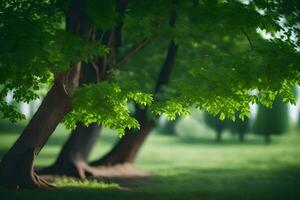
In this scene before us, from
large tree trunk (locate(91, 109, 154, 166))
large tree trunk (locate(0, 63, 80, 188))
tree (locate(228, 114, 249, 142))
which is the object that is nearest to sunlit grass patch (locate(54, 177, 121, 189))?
large tree trunk (locate(0, 63, 80, 188))

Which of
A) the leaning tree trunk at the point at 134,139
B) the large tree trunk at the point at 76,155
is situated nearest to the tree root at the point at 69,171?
the large tree trunk at the point at 76,155

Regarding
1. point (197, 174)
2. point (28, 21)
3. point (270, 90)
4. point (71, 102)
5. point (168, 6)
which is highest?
point (168, 6)

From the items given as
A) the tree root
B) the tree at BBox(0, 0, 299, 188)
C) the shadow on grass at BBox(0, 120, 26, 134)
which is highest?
the tree at BBox(0, 0, 299, 188)

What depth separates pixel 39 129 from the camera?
14.5 meters

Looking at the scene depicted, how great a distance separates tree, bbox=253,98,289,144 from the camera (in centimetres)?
5000

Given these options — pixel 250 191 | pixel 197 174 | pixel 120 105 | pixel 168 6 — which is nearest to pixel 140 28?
pixel 168 6

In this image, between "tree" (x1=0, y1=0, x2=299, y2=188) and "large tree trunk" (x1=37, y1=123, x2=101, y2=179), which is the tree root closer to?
"large tree trunk" (x1=37, y1=123, x2=101, y2=179)

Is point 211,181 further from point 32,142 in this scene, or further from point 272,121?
point 272,121

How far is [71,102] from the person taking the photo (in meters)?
14.3

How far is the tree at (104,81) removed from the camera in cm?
1216

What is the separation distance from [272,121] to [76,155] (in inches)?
1329

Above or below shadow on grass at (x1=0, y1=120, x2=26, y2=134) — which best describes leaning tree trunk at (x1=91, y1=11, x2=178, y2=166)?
above

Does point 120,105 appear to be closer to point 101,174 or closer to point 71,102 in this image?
point 71,102

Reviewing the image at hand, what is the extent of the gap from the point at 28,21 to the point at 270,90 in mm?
7270
